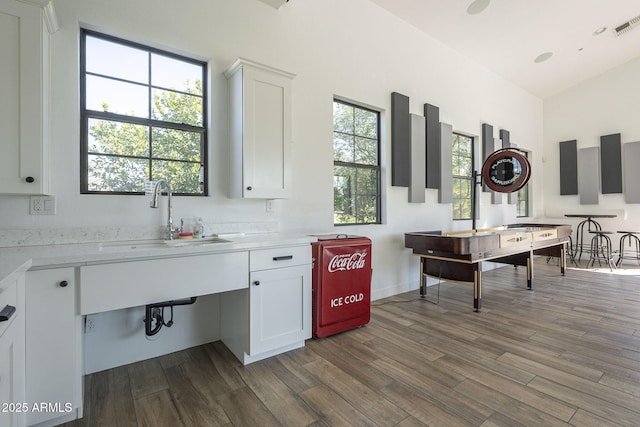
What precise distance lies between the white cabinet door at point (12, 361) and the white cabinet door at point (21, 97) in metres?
0.66

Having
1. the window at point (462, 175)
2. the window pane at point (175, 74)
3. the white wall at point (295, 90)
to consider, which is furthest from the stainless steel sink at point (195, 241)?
the window at point (462, 175)

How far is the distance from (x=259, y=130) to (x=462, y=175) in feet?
13.7

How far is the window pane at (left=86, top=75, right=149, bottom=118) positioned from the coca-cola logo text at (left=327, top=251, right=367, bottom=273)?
1994 mm

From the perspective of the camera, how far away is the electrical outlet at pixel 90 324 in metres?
2.17

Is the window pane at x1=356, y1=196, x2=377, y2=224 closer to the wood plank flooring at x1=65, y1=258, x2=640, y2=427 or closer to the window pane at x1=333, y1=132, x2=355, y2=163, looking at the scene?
the window pane at x1=333, y1=132, x2=355, y2=163

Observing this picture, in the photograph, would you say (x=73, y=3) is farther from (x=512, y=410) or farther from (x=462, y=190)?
(x=462, y=190)

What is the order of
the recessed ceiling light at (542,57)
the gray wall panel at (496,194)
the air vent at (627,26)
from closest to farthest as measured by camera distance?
the air vent at (627,26), the recessed ceiling light at (542,57), the gray wall panel at (496,194)

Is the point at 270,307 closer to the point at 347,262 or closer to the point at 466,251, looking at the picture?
the point at 347,262

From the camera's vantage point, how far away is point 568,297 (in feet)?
13.2

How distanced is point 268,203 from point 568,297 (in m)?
4.06

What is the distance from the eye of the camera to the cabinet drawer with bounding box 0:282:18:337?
3.98 ft

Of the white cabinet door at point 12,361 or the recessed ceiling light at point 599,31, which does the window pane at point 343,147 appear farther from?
the recessed ceiling light at point 599,31

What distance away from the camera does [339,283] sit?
112 inches

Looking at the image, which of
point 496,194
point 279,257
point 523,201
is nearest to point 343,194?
point 279,257
